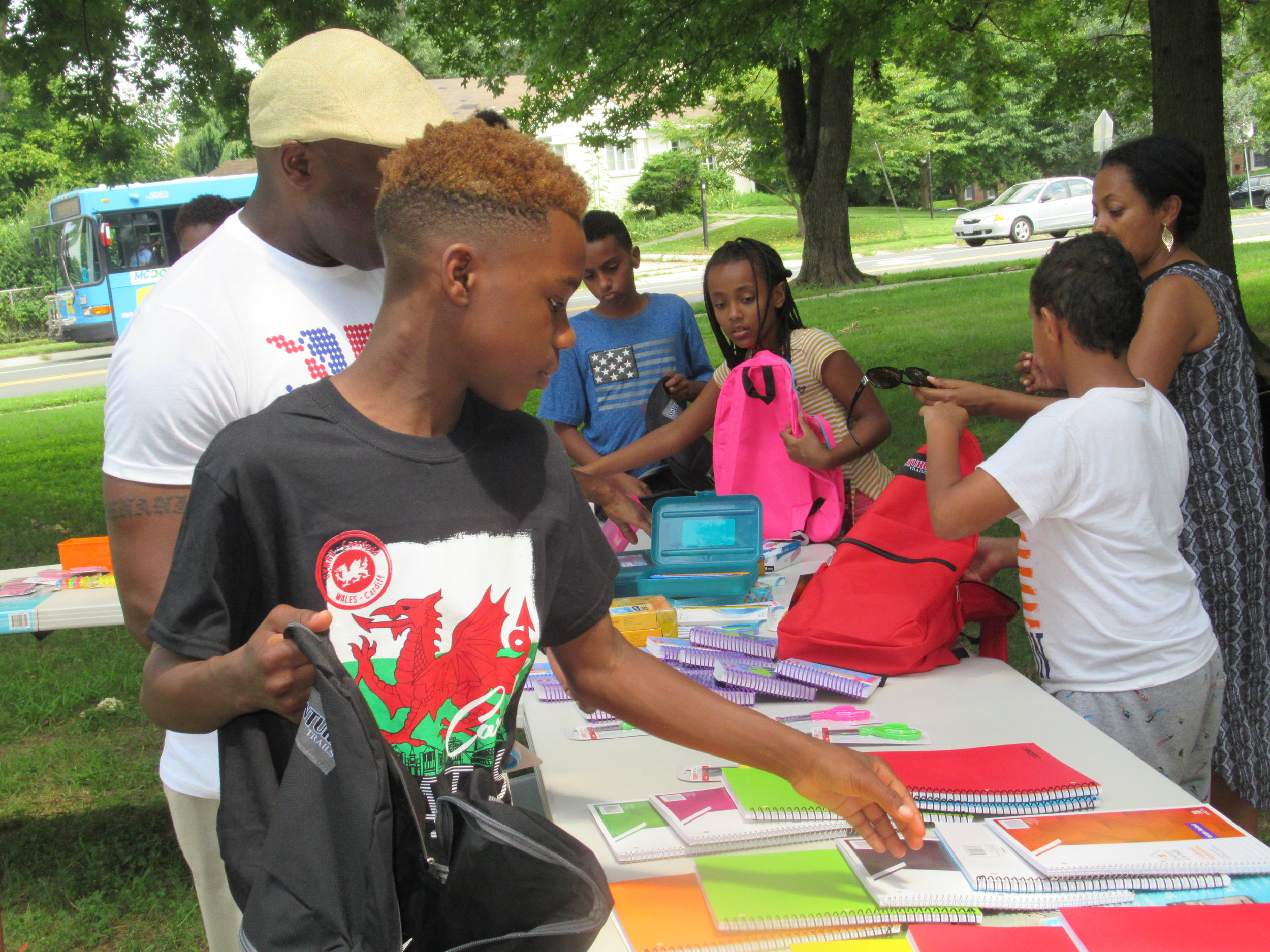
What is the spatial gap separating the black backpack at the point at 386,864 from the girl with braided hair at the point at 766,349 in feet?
7.44

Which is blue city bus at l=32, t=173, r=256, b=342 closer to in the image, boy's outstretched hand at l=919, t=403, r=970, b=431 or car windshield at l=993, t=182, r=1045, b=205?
car windshield at l=993, t=182, r=1045, b=205

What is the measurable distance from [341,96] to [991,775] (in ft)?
4.84

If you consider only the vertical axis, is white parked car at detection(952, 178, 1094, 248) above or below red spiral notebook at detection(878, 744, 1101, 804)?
above

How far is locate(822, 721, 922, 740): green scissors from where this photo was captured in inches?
76.5

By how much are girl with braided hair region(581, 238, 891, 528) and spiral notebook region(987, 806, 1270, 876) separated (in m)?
1.74

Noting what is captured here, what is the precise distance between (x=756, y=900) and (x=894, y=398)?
7810 mm

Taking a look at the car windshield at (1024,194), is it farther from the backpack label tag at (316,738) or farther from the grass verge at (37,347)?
the backpack label tag at (316,738)

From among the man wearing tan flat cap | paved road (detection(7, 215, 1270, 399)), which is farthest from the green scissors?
paved road (detection(7, 215, 1270, 399))

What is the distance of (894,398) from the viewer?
888 centimetres

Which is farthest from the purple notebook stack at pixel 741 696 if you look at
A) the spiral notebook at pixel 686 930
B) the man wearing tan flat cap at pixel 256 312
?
the man wearing tan flat cap at pixel 256 312

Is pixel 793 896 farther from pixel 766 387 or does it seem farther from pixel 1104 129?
pixel 1104 129

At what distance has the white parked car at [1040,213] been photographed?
25141 millimetres

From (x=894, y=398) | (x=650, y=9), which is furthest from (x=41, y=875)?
(x=894, y=398)

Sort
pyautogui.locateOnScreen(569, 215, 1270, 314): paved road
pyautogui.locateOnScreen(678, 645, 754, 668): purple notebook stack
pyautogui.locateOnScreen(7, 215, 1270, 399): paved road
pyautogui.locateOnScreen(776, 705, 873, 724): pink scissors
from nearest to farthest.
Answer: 1. pyautogui.locateOnScreen(776, 705, 873, 724): pink scissors
2. pyautogui.locateOnScreen(678, 645, 754, 668): purple notebook stack
3. pyautogui.locateOnScreen(7, 215, 1270, 399): paved road
4. pyautogui.locateOnScreen(569, 215, 1270, 314): paved road
